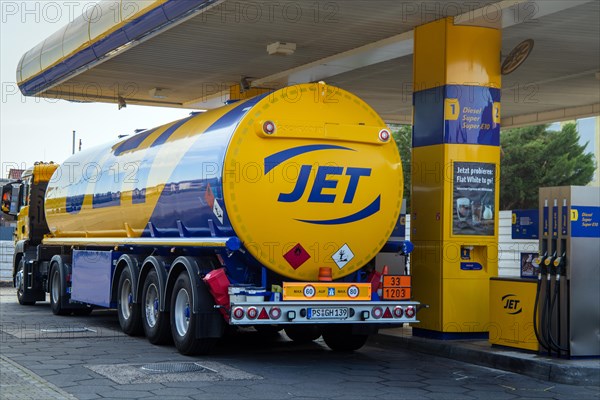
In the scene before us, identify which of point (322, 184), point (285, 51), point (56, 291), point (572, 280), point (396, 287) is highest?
point (285, 51)

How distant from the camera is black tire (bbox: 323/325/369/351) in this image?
42.5ft

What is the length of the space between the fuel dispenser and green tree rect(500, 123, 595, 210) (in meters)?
41.0

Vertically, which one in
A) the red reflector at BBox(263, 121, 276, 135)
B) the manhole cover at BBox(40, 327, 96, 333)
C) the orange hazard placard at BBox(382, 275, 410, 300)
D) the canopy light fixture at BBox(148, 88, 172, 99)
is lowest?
the manhole cover at BBox(40, 327, 96, 333)

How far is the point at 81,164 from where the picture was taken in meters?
17.9

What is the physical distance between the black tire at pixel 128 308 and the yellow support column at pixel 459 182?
13.6ft

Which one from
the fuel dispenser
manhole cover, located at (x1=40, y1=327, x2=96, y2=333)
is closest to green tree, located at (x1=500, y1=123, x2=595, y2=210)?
manhole cover, located at (x1=40, y1=327, x2=96, y2=333)

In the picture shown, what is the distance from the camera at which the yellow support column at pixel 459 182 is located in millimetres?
13258

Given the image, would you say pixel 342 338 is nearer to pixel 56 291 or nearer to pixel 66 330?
pixel 66 330

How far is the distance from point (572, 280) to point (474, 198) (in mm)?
2617

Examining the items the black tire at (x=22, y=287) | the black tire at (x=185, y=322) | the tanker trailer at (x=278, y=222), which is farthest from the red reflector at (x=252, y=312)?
the black tire at (x=22, y=287)

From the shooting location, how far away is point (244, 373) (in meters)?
10.6

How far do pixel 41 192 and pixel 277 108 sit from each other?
11036mm

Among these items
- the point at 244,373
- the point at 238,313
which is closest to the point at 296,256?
the point at 238,313

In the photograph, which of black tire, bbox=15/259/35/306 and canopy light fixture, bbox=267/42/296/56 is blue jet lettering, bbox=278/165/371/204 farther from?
black tire, bbox=15/259/35/306
